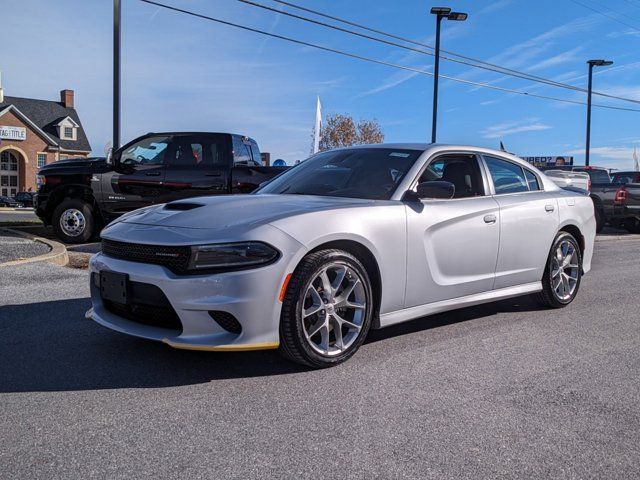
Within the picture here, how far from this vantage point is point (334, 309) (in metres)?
3.78

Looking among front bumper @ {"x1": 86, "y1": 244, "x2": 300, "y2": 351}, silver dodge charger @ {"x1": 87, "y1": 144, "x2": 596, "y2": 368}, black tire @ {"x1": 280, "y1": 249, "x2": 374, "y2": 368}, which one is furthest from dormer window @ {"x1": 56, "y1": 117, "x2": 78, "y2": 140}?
black tire @ {"x1": 280, "y1": 249, "x2": 374, "y2": 368}

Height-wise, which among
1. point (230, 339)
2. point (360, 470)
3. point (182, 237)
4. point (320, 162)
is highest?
point (320, 162)

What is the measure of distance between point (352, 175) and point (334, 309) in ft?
4.40

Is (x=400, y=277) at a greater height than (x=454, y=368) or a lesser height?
greater

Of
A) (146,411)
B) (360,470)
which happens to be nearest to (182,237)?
(146,411)

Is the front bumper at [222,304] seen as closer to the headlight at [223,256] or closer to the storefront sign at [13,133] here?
the headlight at [223,256]

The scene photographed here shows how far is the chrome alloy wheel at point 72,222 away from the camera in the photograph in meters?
10.5

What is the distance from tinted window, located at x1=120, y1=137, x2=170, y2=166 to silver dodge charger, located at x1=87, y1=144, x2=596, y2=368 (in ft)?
19.4

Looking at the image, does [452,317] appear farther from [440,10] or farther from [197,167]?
[440,10]

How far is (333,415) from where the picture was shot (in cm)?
303

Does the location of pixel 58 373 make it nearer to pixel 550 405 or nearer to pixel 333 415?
pixel 333 415

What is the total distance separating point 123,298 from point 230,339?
737 mm

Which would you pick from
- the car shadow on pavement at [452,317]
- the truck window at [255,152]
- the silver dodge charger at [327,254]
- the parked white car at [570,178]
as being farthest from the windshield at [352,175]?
the parked white car at [570,178]

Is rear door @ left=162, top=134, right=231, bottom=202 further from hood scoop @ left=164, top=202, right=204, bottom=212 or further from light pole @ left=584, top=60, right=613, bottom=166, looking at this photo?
light pole @ left=584, top=60, right=613, bottom=166
